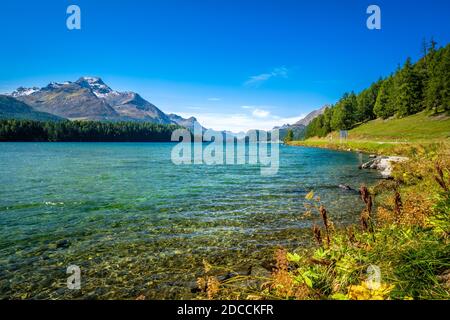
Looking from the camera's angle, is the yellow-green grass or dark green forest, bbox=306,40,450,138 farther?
dark green forest, bbox=306,40,450,138

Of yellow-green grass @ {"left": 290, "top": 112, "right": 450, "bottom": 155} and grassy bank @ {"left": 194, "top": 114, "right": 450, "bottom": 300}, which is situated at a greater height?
yellow-green grass @ {"left": 290, "top": 112, "right": 450, "bottom": 155}

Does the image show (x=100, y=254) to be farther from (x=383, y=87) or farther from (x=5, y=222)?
(x=383, y=87)

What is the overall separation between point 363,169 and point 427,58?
106644mm

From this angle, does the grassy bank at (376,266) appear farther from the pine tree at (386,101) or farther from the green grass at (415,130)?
the pine tree at (386,101)

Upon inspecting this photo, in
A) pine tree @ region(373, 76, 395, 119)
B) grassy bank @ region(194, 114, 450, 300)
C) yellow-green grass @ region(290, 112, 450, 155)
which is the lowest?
grassy bank @ region(194, 114, 450, 300)

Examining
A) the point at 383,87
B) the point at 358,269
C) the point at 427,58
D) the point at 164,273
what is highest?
the point at 427,58

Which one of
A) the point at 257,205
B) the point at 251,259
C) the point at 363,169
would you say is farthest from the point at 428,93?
the point at 251,259

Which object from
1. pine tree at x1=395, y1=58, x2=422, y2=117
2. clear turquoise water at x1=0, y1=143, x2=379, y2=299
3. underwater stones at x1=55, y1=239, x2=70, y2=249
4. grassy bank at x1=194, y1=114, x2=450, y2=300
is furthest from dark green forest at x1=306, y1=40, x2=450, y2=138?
underwater stones at x1=55, y1=239, x2=70, y2=249

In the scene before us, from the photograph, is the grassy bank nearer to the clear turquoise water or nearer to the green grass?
the clear turquoise water

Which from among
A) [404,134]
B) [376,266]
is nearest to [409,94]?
[404,134]

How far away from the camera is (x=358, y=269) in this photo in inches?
249

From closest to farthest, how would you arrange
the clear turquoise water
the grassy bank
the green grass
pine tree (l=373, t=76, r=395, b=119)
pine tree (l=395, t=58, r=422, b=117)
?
the grassy bank → the clear turquoise water → the green grass → pine tree (l=395, t=58, r=422, b=117) → pine tree (l=373, t=76, r=395, b=119)

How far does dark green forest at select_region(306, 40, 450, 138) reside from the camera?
8194 centimetres

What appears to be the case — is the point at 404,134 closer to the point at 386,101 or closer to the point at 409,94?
the point at 409,94
